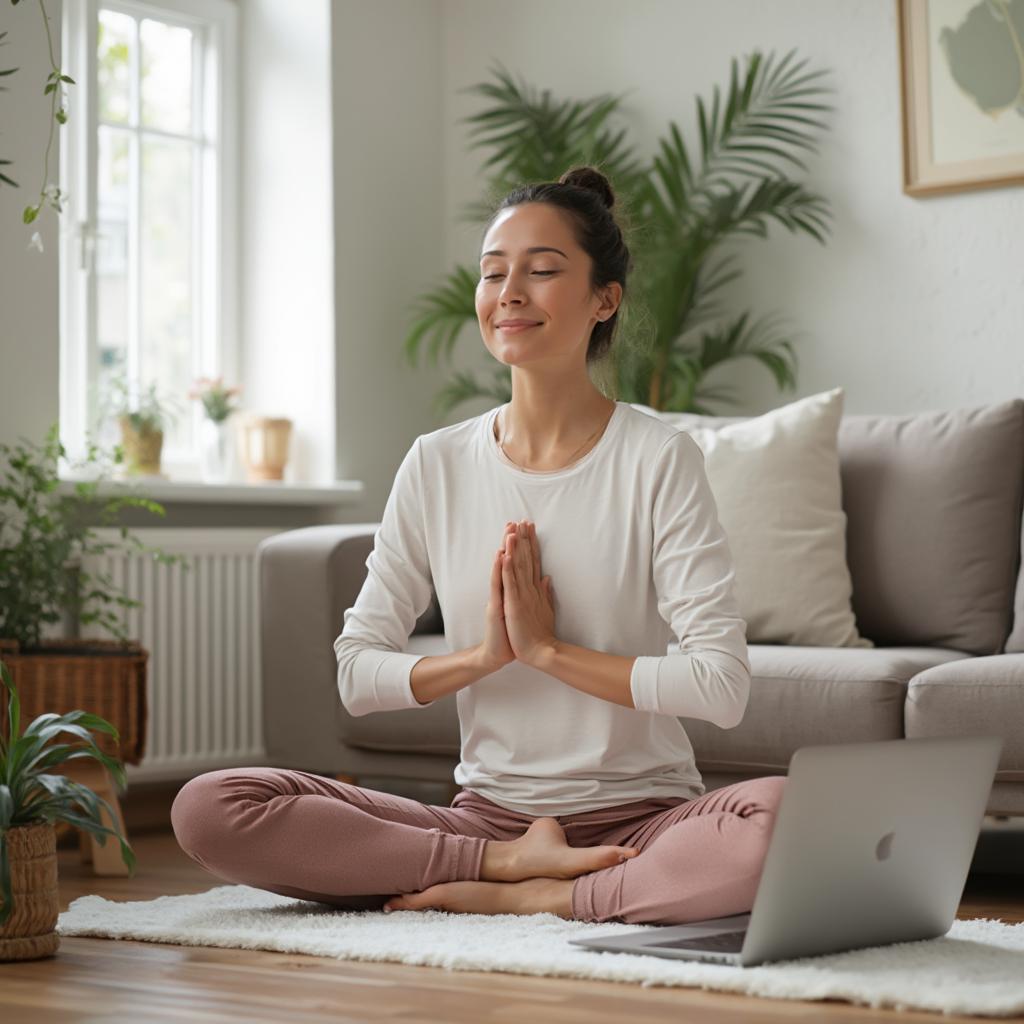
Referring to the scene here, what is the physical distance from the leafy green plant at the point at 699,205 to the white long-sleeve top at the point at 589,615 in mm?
1835

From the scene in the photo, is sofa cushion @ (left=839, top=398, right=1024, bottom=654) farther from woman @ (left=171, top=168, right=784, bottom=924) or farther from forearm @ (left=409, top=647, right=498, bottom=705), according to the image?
forearm @ (left=409, top=647, right=498, bottom=705)

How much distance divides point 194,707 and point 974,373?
206cm

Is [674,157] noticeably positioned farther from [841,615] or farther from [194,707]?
[194,707]

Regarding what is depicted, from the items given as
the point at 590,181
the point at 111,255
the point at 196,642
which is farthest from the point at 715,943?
the point at 111,255

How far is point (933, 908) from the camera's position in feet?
6.68

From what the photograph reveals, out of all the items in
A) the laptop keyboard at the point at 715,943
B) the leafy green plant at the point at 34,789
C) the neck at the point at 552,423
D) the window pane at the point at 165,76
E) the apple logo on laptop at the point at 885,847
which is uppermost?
the window pane at the point at 165,76

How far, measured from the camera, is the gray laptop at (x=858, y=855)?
179cm

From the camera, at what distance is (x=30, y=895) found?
2.12m

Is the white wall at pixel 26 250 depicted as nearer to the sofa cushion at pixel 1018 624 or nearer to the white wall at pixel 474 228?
the white wall at pixel 474 228

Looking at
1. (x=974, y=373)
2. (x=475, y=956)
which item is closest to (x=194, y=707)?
(x=974, y=373)

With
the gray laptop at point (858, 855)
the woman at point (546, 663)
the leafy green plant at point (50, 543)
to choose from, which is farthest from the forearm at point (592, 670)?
the leafy green plant at point (50, 543)

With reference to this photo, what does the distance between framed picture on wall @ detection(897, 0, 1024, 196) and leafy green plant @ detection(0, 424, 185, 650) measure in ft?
6.60

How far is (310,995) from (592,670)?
57 cm

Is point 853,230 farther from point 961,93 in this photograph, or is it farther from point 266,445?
point 266,445
